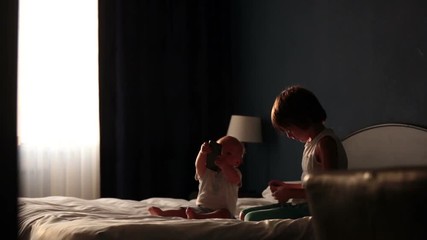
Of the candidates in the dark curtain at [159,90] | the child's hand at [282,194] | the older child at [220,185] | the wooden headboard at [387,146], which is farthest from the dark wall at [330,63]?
the child's hand at [282,194]

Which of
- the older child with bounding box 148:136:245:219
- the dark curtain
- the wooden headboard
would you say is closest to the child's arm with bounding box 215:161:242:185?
the older child with bounding box 148:136:245:219

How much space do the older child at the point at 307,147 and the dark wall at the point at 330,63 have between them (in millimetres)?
1285

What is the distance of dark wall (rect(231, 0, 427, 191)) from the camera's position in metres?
3.39

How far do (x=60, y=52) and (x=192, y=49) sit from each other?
3.87 feet

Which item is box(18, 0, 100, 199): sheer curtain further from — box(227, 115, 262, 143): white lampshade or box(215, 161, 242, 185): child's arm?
box(215, 161, 242, 185): child's arm

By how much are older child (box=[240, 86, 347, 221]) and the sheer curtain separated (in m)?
2.70

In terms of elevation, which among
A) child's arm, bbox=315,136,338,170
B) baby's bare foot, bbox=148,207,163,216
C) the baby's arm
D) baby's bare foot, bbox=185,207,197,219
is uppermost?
child's arm, bbox=315,136,338,170

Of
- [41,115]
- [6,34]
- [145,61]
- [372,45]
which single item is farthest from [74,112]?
[6,34]

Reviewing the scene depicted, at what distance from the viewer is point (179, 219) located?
7.02 ft

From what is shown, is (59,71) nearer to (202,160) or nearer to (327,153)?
(202,160)

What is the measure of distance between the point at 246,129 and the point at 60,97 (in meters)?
1.51

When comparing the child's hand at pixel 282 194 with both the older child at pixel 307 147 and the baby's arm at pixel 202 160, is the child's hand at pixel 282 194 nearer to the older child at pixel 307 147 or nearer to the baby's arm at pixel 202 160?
the older child at pixel 307 147

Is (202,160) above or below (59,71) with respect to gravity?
below

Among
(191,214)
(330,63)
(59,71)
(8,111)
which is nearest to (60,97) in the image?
(59,71)
